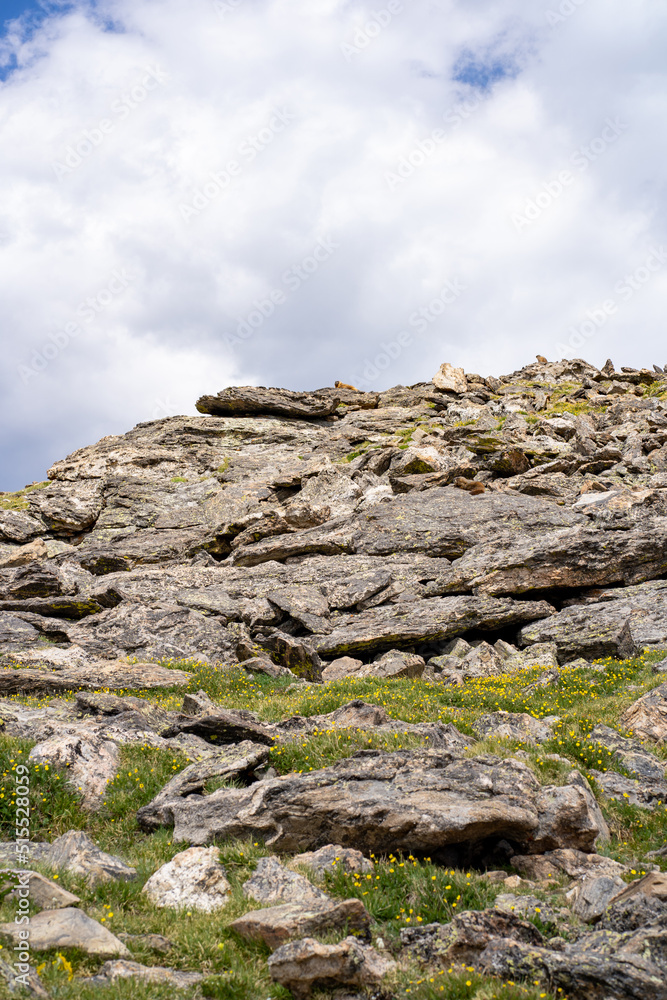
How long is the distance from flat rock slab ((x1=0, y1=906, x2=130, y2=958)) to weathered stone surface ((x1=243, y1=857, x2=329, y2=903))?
5.65 ft

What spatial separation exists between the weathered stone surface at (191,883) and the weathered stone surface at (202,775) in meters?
1.45

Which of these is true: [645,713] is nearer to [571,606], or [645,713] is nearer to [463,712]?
[463,712]

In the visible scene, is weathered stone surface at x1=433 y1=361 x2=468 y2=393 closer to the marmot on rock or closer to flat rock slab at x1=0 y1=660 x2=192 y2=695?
the marmot on rock

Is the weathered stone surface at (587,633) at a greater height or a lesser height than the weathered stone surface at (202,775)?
greater

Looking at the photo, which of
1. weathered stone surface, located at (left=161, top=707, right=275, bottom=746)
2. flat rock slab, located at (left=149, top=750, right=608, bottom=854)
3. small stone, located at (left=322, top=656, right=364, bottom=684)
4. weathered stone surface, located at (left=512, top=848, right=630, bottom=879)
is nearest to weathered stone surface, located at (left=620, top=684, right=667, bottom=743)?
flat rock slab, located at (left=149, top=750, right=608, bottom=854)

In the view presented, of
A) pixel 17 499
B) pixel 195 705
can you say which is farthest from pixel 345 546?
pixel 17 499

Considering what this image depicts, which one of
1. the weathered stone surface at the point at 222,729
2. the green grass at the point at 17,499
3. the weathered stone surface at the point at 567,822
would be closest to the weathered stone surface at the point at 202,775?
the weathered stone surface at the point at 222,729

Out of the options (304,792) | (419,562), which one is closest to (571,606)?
(419,562)

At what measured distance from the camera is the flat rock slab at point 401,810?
8555 millimetres

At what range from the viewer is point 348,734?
11.7 metres

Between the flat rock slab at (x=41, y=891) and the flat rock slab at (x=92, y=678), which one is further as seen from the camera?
the flat rock slab at (x=92, y=678)

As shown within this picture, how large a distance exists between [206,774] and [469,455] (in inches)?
1252

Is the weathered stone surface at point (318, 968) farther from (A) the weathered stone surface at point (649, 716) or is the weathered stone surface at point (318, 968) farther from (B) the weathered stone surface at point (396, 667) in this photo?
(B) the weathered stone surface at point (396, 667)

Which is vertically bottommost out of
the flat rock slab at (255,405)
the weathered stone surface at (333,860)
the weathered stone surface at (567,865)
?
the weathered stone surface at (567,865)
